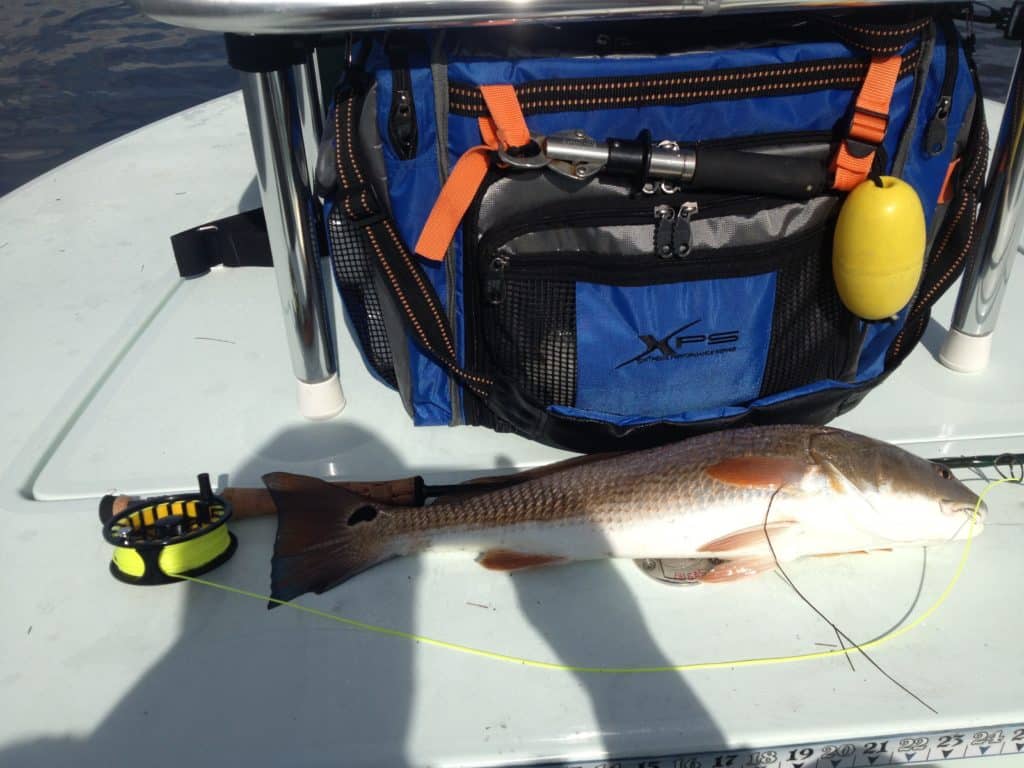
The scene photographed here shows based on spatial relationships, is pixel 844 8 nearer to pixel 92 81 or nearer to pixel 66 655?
pixel 66 655

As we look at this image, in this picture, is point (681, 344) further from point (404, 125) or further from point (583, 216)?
point (404, 125)

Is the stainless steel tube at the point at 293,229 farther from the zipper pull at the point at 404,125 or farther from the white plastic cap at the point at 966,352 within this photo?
the white plastic cap at the point at 966,352

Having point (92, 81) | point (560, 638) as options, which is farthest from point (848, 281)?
point (92, 81)

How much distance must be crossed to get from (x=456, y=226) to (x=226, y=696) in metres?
1.12

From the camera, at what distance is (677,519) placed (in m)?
1.92

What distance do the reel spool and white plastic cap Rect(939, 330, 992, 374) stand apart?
2.06 meters

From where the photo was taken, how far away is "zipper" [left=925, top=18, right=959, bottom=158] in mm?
2021

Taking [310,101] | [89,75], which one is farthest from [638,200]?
[89,75]

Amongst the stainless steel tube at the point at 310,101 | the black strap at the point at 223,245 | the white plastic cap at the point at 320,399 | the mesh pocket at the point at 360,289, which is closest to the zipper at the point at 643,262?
the mesh pocket at the point at 360,289

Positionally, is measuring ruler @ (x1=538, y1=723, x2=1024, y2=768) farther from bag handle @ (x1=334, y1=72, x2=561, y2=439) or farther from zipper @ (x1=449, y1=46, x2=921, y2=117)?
zipper @ (x1=449, y1=46, x2=921, y2=117)

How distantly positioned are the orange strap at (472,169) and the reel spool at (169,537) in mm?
756

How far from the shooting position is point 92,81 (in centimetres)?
964

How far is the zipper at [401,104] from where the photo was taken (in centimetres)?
187

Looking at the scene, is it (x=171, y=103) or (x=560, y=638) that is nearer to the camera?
(x=560, y=638)
